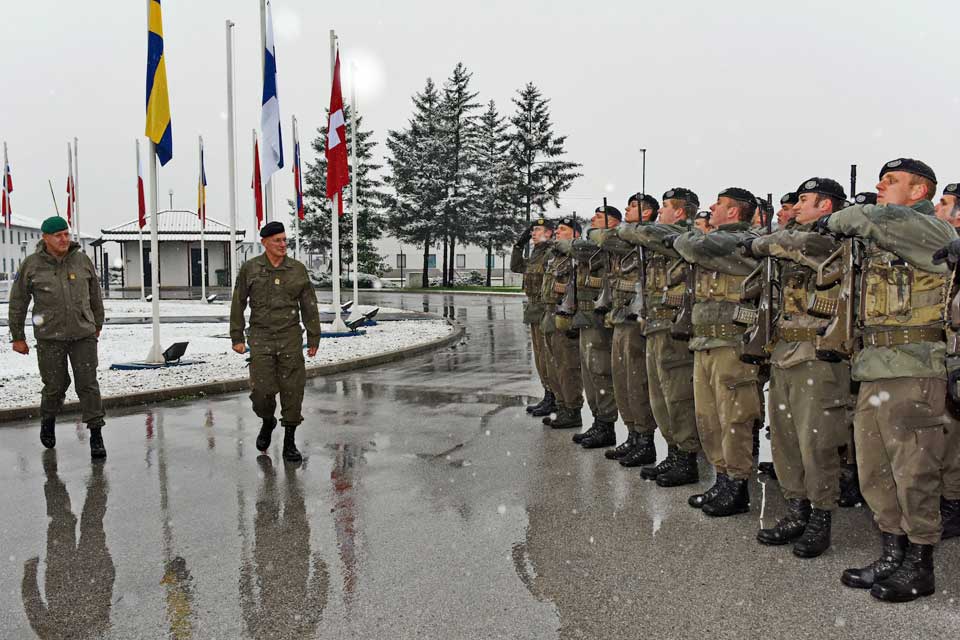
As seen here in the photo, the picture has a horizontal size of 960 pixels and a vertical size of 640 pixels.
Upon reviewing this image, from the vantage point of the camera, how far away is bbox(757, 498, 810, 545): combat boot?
4543 millimetres

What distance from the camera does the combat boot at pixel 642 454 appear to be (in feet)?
20.6

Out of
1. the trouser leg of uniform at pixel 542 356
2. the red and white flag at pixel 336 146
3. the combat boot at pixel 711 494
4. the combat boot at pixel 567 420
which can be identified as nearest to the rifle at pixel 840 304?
the combat boot at pixel 711 494

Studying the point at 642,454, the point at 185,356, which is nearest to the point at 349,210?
the point at 185,356

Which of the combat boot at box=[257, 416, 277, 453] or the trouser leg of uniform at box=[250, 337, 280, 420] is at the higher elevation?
the trouser leg of uniform at box=[250, 337, 280, 420]

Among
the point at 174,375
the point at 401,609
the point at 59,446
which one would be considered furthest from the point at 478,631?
the point at 174,375

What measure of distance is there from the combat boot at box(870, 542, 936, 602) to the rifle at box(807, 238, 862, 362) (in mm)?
1031

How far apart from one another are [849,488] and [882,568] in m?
1.58

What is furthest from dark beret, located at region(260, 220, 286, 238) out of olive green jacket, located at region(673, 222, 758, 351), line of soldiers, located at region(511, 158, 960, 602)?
olive green jacket, located at region(673, 222, 758, 351)

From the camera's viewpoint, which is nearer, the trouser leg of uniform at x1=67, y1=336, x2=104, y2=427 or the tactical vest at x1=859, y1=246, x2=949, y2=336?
the tactical vest at x1=859, y1=246, x2=949, y2=336

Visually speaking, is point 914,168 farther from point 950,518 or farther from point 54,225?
point 54,225

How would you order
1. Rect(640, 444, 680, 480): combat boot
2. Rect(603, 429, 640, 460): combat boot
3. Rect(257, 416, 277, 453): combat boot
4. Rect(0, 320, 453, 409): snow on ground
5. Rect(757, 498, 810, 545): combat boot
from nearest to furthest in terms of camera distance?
Rect(757, 498, 810, 545): combat boot
Rect(640, 444, 680, 480): combat boot
Rect(603, 429, 640, 460): combat boot
Rect(257, 416, 277, 453): combat boot
Rect(0, 320, 453, 409): snow on ground

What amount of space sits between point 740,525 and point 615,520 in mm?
773

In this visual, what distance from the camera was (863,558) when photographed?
14.2ft

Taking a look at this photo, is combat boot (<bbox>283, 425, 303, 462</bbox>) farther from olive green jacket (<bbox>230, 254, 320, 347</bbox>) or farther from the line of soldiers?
the line of soldiers
